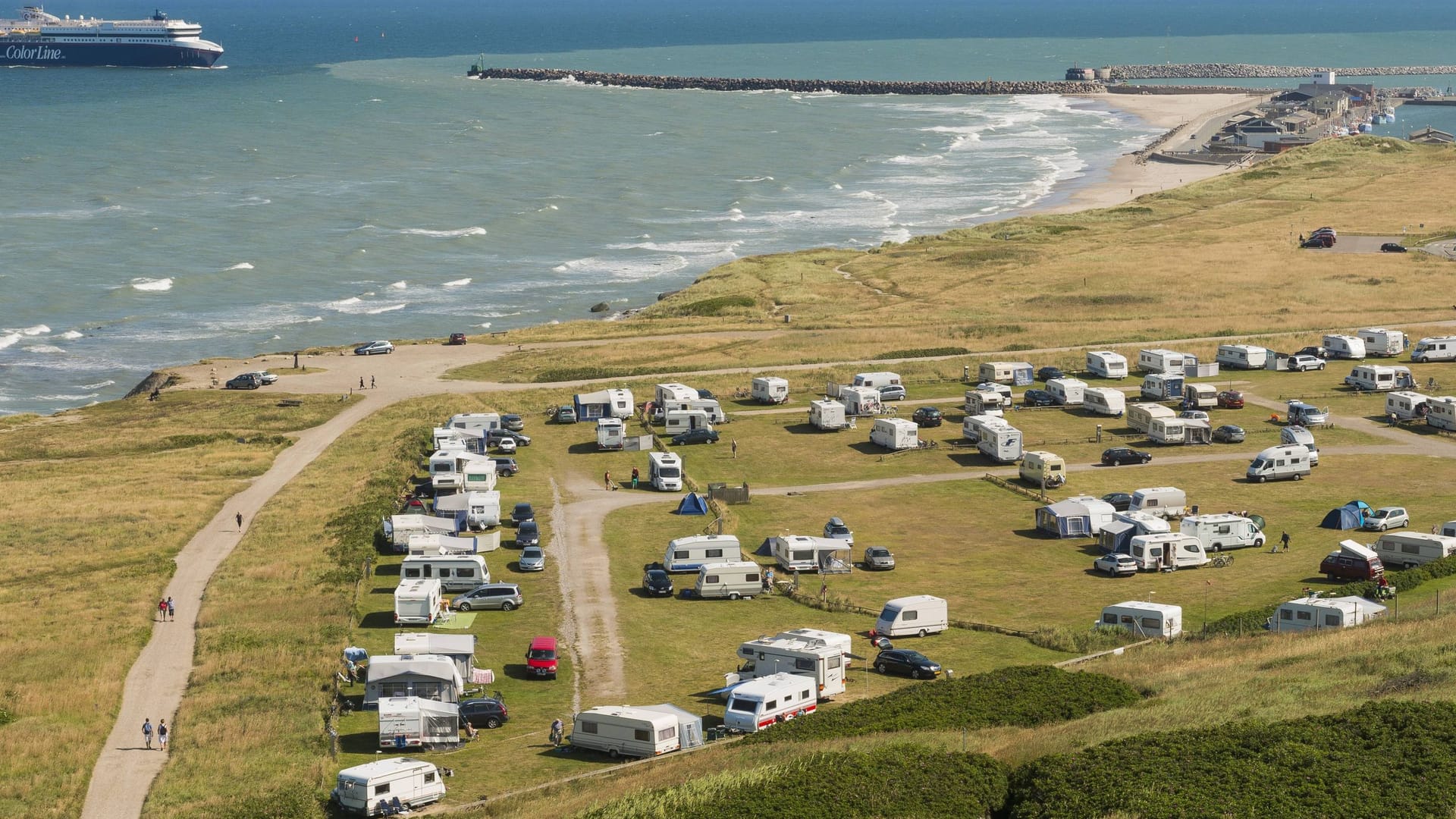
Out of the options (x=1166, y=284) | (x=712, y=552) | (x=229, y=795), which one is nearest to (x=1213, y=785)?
(x=229, y=795)

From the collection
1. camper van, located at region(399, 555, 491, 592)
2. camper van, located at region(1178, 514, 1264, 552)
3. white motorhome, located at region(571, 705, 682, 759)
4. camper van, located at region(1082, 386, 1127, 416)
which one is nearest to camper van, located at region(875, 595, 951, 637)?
white motorhome, located at region(571, 705, 682, 759)

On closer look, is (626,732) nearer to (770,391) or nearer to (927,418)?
(927,418)

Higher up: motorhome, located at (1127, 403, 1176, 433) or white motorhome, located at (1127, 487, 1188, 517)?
motorhome, located at (1127, 403, 1176, 433)

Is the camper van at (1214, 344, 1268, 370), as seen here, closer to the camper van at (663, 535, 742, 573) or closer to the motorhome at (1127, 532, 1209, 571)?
the motorhome at (1127, 532, 1209, 571)

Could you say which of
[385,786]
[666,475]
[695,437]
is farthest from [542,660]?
[695,437]

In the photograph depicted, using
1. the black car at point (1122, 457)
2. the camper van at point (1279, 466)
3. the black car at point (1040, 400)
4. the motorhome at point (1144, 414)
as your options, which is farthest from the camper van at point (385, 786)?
the black car at point (1040, 400)
